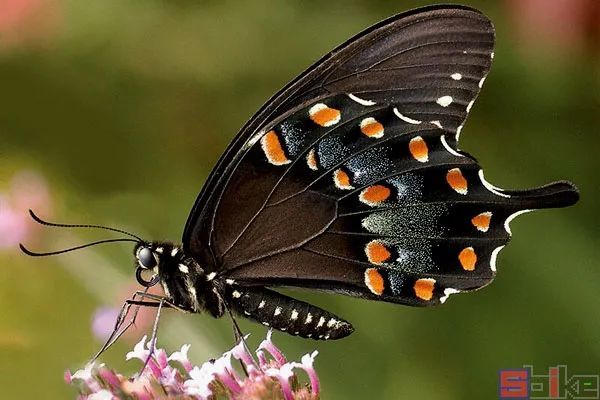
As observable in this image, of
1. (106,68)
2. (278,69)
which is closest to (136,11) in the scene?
(106,68)

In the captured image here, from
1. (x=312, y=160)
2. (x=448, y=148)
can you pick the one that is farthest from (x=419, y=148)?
(x=312, y=160)

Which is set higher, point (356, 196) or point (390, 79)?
point (390, 79)

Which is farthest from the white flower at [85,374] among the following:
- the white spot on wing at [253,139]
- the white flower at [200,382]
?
the white spot on wing at [253,139]

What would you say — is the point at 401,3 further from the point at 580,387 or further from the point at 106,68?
the point at 580,387

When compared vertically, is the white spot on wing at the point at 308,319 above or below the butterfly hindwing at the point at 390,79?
below

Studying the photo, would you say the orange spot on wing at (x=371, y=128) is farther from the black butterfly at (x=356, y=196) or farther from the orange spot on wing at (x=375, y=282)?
the orange spot on wing at (x=375, y=282)

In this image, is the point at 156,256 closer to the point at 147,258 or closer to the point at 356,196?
the point at 147,258
